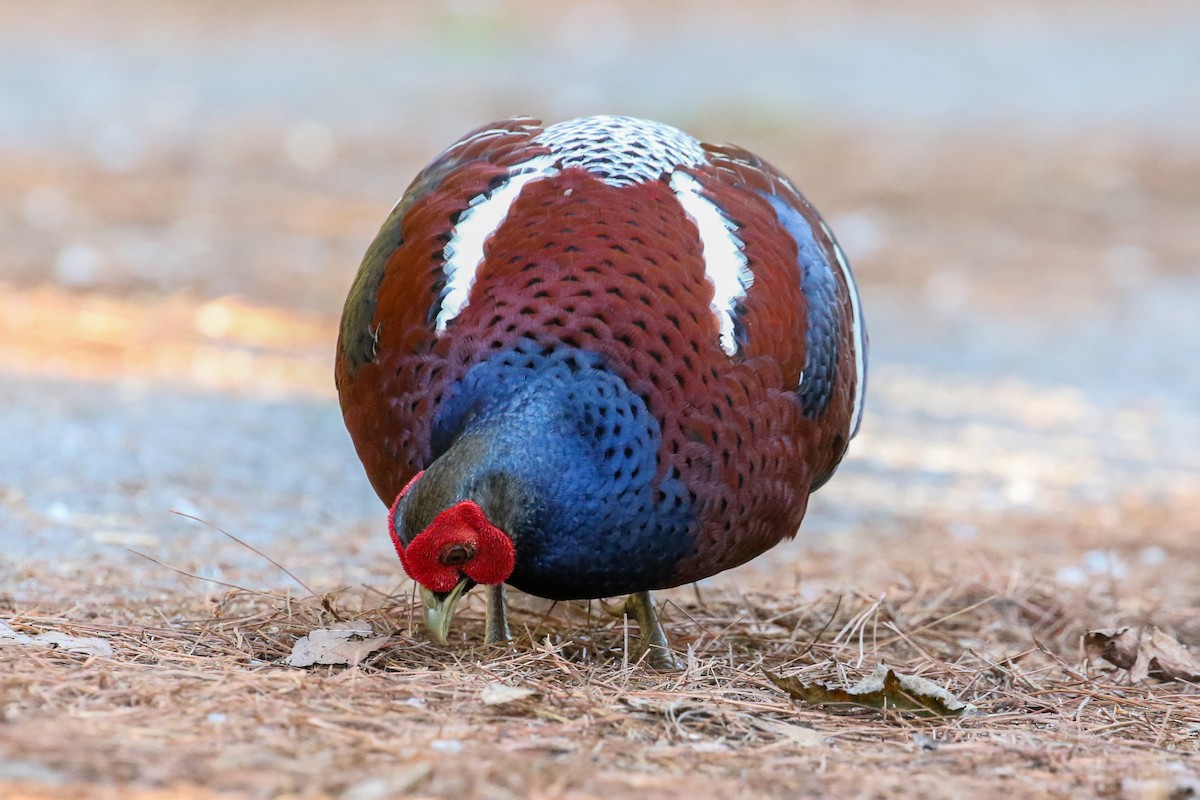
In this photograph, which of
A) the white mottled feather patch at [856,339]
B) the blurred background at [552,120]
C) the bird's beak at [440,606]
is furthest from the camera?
the blurred background at [552,120]

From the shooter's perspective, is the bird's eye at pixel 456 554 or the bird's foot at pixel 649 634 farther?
the bird's foot at pixel 649 634

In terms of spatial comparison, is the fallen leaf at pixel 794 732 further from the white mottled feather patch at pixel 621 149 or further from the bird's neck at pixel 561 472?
the white mottled feather patch at pixel 621 149

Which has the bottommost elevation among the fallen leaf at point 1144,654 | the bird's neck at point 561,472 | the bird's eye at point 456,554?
the fallen leaf at point 1144,654

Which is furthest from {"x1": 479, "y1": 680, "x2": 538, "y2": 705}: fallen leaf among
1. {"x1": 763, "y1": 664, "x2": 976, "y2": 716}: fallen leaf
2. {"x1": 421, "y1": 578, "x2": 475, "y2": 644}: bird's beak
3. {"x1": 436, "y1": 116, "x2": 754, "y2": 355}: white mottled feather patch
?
{"x1": 436, "y1": 116, "x2": 754, "y2": 355}: white mottled feather patch

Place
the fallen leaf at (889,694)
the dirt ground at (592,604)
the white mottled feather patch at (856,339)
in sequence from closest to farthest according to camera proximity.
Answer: the dirt ground at (592,604) < the fallen leaf at (889,694) < the white mottled feather patch at (856,339)

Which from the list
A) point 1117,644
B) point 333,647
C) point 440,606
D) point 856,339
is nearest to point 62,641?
point 333,647

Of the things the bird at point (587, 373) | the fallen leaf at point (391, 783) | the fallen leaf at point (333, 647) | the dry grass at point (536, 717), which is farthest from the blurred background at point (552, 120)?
the fallen leaf at point (391, 783)

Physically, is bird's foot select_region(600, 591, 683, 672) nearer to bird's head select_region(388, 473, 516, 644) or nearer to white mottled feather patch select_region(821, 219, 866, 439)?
white mottled feather patch select_region(821, 219, 866, 439)

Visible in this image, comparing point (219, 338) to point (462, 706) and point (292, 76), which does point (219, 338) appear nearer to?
point (462, 706)

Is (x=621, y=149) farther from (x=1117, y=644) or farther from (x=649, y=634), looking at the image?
(x=1117, y=644)

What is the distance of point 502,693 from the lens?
118 inches

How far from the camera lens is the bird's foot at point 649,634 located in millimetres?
3809

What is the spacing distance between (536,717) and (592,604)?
60.4 inches

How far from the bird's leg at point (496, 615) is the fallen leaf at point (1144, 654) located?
1.48m
